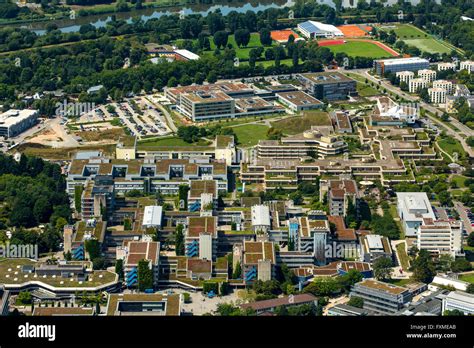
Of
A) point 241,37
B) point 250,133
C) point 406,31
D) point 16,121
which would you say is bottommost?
point 16,121

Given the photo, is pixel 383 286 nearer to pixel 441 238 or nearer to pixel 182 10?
pixel 441 238

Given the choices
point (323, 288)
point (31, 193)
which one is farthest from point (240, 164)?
point (323, 288)

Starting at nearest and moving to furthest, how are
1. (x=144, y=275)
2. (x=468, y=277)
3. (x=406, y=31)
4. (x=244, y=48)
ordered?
1. (x=144, y=275)
2. (x=468, y=277)
3. (x=244, y=48)
4. (x=406, y=31)

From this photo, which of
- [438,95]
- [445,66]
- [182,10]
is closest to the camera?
[438,95]

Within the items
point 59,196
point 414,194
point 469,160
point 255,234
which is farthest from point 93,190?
point 469,160

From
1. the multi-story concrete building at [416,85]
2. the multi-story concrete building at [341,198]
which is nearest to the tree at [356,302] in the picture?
the multi-story concrete building at [341,198]

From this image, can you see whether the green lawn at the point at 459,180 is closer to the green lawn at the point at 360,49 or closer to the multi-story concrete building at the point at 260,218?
the multi-story concrete building at the point at 260,218

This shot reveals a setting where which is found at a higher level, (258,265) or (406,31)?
(406,31)
